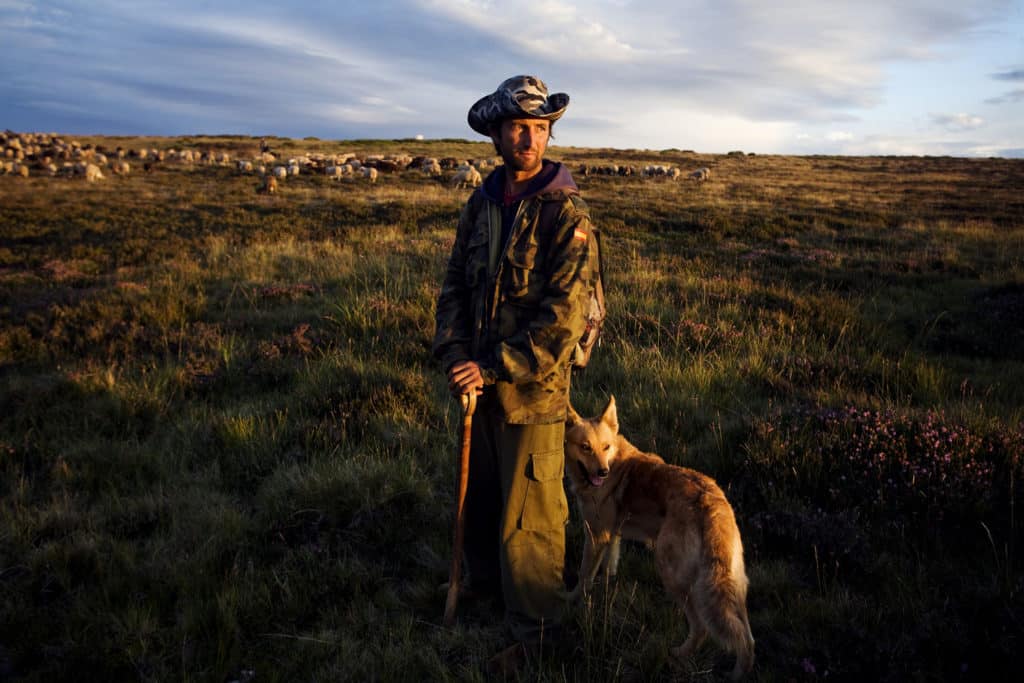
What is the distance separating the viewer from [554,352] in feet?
8.81

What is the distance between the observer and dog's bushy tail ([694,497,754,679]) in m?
2.25

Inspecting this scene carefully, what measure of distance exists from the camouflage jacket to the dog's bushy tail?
98cm

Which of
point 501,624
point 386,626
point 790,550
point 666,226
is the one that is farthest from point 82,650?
point 666,226

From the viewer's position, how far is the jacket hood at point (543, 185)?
2816 millimetres

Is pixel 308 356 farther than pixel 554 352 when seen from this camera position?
Yes

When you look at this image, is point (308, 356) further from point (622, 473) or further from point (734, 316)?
point (734, 316)

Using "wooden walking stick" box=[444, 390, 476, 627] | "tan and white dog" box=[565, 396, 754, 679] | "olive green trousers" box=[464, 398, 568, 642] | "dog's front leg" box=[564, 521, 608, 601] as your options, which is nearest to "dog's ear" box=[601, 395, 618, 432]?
"tan and white dog" box=[565, 396, 754, 679]

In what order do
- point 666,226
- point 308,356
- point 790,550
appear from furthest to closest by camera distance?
1. point 666,226
2. point 308,356
3. point 790,550

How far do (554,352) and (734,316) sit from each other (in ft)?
21.0

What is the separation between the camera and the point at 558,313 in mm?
2658

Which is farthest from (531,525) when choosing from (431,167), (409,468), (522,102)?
(431,167)

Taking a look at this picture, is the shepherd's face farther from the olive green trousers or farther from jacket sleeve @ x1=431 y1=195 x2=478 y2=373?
the olive green trousers

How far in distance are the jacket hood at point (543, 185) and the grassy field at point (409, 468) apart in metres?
2.27

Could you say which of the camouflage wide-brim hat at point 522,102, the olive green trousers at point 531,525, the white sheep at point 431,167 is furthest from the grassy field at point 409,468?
the white sheep at point 431,167
